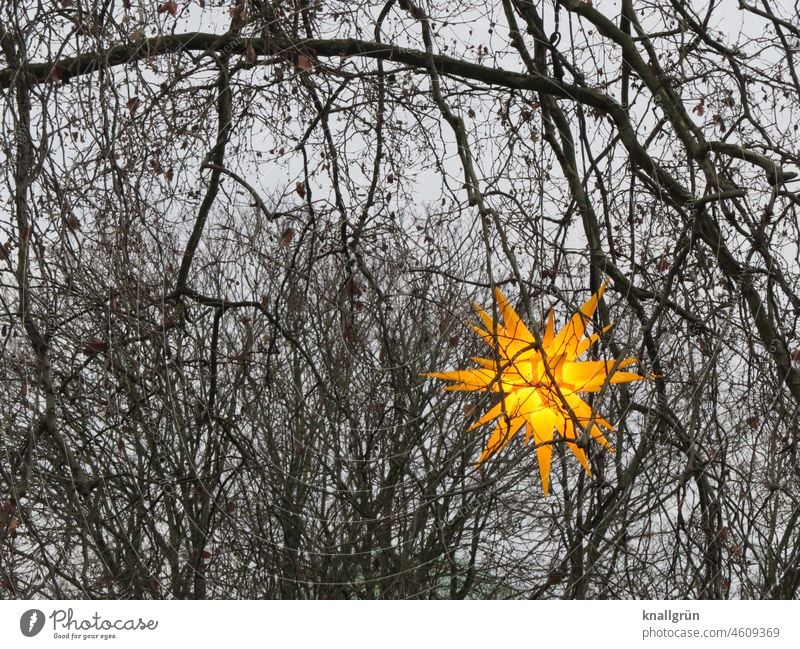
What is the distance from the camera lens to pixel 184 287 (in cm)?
280

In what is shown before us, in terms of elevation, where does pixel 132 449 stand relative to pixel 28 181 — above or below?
below

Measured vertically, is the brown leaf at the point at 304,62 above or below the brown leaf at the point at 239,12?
below

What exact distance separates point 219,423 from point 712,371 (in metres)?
1.31

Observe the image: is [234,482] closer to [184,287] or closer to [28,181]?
[184,287]

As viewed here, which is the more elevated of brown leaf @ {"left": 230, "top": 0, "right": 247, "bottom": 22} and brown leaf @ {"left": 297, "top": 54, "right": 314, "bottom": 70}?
brown leaf @ {"left": 230, "top": 0, "right": 247, "bottom": 22}

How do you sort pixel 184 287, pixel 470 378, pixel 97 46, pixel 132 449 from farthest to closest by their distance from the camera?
pixel 132 449
pixel 184 287
pixel 97 46
pixel 470 378

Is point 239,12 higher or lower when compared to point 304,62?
higher

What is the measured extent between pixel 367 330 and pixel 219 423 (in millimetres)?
567

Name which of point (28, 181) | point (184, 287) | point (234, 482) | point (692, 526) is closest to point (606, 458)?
point (692, 526)

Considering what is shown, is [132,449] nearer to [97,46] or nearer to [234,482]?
[234,482]

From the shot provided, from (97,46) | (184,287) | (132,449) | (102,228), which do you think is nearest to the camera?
(97,46)

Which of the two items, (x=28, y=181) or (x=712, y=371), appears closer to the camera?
(x=28, y=181)
